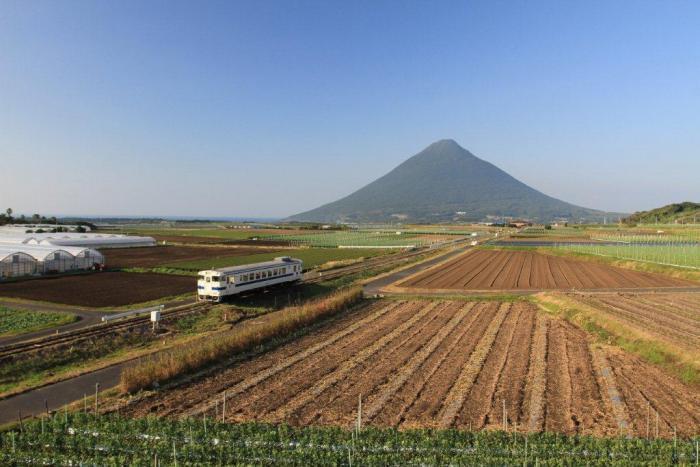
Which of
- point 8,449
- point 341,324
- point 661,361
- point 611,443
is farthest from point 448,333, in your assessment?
point 8,449

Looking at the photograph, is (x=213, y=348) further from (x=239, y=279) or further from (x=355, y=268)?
(x=355, y=268)

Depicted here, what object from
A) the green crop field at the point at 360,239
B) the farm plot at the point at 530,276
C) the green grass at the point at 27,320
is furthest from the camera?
the green crop field at the point at 360,239

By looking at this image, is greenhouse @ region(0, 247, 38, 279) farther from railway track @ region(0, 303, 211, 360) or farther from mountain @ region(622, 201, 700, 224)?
mountain @ region(622, 201, 700, 224)

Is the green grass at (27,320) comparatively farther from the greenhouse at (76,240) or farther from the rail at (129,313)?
the greenhouse at (76,240)

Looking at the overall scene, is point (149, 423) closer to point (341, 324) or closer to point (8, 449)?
point (8, 449)

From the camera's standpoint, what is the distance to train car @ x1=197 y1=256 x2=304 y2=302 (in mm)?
31438

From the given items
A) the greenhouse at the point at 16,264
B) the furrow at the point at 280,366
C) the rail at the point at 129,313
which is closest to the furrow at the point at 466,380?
the furrow at the point at 280,366

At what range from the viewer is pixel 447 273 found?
170ft

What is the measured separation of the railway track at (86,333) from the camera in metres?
20.8

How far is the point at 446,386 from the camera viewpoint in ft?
55.6

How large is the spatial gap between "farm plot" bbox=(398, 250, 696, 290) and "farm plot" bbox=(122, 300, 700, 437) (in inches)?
733

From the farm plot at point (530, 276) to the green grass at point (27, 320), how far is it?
27.2 meters

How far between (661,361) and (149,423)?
20.4 m

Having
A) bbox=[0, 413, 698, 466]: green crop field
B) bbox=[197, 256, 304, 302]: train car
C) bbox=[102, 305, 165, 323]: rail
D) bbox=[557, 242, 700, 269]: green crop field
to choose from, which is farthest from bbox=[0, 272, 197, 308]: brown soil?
bbox=[557, 242, 700, 269]: green crop field
